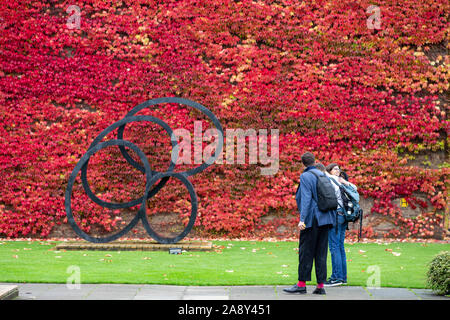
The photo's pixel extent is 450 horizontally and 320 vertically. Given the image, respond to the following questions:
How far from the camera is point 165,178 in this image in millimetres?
10688

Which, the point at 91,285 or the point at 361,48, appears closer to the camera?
the point at 91,285

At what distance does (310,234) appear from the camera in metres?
6.36

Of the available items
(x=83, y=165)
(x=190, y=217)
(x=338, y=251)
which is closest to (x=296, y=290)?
(x=338, y=251)

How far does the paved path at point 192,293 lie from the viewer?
5812 millimetres

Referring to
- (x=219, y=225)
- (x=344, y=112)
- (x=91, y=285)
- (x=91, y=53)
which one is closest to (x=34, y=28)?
(x=91, y=53)

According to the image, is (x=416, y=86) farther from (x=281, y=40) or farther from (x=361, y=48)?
(x=281, y=40)

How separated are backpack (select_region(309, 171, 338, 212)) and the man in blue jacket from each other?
1.6 inches

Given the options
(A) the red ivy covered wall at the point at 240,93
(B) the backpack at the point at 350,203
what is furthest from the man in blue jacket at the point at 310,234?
(A) the red ivy covered wall at the point at 240,93

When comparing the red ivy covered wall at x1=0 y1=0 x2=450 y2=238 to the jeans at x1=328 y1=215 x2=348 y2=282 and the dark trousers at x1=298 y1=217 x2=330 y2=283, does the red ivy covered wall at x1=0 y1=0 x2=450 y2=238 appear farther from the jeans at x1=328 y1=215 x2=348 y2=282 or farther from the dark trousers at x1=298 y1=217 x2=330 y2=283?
the dark trousers at x1=298 y1=217 x2=330 y2=283

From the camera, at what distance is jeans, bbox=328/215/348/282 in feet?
22.6

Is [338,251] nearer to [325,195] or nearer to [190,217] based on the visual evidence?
[325,195]

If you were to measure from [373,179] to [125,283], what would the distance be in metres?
7.29

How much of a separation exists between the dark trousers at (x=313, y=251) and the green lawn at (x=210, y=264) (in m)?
0.67

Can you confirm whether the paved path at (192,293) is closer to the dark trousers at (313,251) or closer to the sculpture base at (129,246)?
the dark trousers at (313,251)
